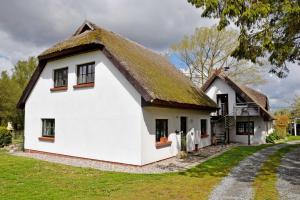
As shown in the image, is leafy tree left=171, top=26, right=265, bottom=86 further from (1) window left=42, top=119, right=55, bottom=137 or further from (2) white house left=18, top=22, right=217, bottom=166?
(1) window left=42, top=119, right=55, bottom=137

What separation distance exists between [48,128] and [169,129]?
288 inches

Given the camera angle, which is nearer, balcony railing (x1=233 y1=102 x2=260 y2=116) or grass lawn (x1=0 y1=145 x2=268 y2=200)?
grass lawn (x1=0 y1=145 x2=268 y2=200)

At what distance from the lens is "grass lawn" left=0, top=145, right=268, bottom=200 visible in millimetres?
8141

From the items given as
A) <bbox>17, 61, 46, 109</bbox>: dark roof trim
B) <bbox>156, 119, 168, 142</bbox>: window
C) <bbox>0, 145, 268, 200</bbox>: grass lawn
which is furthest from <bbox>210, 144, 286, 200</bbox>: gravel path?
<bbox>17, 61, 46, 109</bbox>: dark roof trim

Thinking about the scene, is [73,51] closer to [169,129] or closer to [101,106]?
[101,106]

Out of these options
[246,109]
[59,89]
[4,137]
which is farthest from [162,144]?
[246,109]

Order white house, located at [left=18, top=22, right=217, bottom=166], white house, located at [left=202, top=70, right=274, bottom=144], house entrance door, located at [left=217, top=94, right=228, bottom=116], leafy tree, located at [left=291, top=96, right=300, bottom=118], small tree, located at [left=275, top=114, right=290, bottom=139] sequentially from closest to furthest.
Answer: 1. white house, located at [left=18, top=22, right=217, bottom=166]
2. white house, located at [left=202, top=70, right=274, bottom=144]
3. house entrance door, located at [left=217, top=94, right=228, bottom=116]
4. small tree, located at [left=275, top=114, right=290, bottom=139]
5. leafy tree, located at [left=291, top=96, right=300, bottom=118]

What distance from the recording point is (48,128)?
17203 mm

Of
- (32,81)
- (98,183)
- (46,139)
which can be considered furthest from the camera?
(32,81)

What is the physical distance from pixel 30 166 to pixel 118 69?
5.82 meters

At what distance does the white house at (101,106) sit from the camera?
13.1 meters

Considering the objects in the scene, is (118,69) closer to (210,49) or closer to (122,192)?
(122,192)

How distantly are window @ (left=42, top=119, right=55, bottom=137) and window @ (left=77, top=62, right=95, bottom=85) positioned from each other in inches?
131

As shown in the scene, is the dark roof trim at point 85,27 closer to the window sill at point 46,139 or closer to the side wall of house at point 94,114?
the side wall of house at point 94,114
